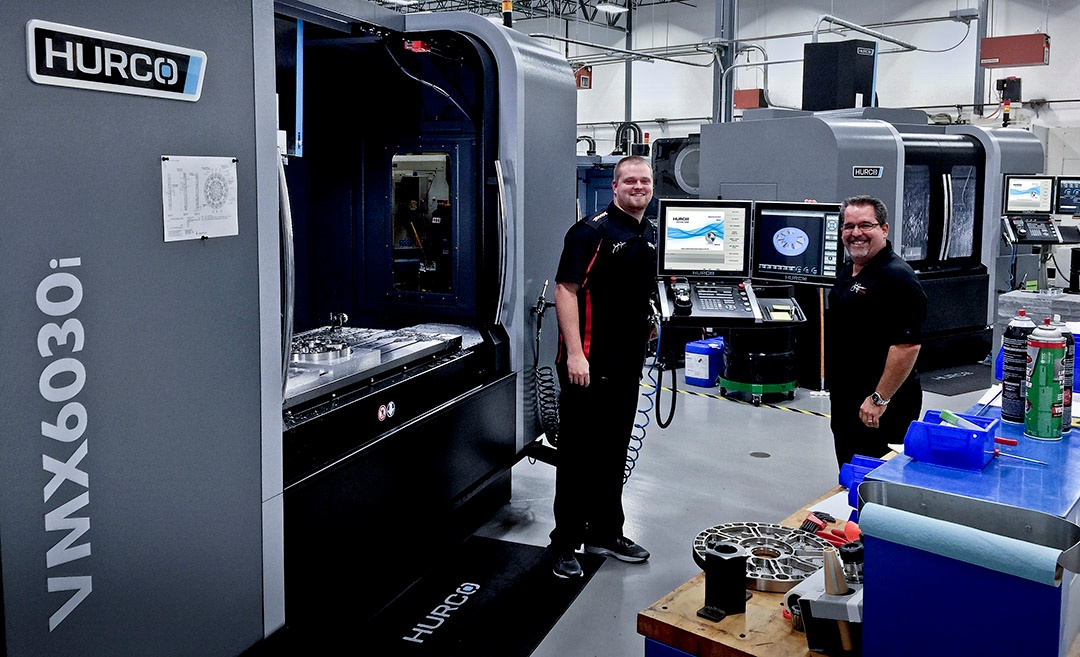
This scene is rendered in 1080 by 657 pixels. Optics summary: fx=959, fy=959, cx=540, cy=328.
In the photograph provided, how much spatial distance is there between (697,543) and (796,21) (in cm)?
1464

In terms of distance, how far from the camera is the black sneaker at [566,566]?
3.90 m

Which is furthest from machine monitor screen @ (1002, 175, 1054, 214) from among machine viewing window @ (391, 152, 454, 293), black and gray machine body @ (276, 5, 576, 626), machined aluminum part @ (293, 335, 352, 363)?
machined aluminum part @ (293, 335, 352, 363)

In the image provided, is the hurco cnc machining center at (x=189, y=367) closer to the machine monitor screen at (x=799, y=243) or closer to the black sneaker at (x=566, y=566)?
the black sneaker at (x=566, y=566)

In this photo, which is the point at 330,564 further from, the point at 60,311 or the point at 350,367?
the point at 60,311

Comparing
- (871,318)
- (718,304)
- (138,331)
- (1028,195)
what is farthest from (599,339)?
(1028,195)

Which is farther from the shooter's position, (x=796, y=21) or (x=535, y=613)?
(x=796, y=21)

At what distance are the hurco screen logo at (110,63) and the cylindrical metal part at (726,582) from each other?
1.60m

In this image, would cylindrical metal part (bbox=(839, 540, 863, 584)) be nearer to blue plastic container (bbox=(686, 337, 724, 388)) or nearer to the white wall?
blue plastic container (bbox=(686, 337, 724, 388))

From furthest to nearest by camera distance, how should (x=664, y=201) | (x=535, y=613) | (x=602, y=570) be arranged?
(x=664, y=201) < (x=602, y=570) < (x=535, y=613)

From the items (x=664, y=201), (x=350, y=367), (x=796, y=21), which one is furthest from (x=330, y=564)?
(x=796, y=21)

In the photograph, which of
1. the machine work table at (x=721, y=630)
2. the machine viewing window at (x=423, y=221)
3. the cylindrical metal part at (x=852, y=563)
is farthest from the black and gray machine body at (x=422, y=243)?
the cylindrical metal part at (x=852, y=563)

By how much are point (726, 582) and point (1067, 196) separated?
8.30 metres

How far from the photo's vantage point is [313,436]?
293 cm

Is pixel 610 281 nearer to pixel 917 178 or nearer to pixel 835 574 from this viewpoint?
pixel 835 574
